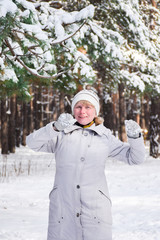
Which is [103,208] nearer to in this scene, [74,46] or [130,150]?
[130,150]

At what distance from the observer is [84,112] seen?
2.98 meters

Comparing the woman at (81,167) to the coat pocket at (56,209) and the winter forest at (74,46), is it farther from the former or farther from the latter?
the winter forest at (74,46)

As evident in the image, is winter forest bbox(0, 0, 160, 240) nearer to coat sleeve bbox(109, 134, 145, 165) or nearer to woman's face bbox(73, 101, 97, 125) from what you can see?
woman's face bbox(73, 101, 97, 125)

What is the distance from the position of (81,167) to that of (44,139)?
397mm

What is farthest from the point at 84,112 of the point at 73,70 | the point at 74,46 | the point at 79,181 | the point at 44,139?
the point at 73,70

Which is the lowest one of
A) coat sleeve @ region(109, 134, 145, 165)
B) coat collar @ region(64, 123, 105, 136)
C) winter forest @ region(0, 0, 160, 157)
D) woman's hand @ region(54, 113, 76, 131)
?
coat sleeve @ region(109, 134, 145, 165)

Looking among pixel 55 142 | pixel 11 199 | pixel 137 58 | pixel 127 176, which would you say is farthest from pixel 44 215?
pixel 137 58

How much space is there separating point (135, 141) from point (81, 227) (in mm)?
838

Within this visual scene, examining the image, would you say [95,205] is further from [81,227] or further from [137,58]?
[137,58]

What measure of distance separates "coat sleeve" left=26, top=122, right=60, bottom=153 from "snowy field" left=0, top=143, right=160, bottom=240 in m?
2.30

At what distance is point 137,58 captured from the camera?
11930 mm

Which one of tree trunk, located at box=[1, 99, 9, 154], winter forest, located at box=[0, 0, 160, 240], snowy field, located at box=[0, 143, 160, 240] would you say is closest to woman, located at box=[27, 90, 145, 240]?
winter forest, located at box=[0, 0, 160, 240]

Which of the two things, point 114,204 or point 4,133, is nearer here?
point 114,204

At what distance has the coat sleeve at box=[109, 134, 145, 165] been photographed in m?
2.90
